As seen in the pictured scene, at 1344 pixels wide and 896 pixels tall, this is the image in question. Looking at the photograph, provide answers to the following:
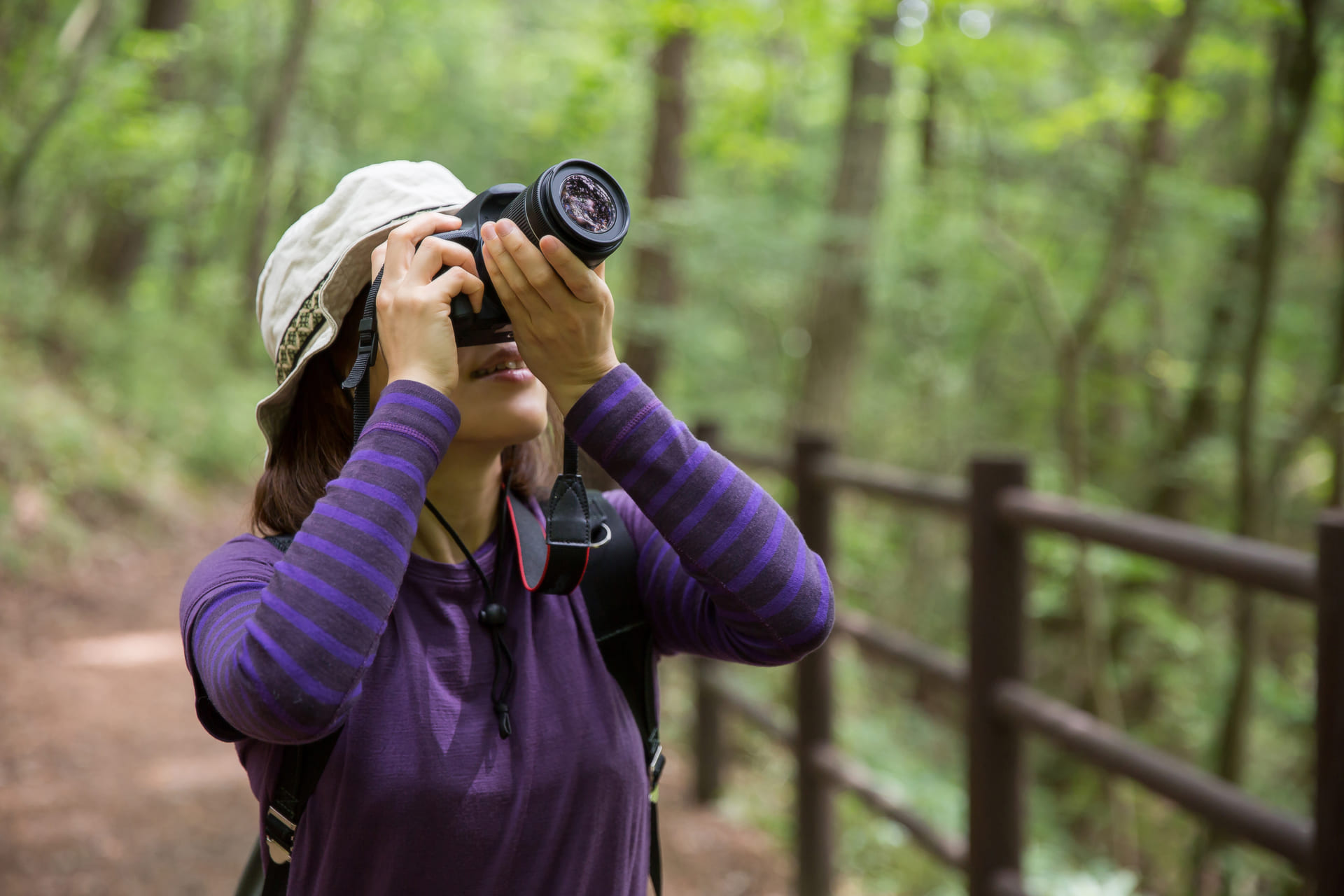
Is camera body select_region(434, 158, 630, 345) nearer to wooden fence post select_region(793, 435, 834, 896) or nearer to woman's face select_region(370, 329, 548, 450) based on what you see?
woman's face select_region(370, 329, 548, 450)

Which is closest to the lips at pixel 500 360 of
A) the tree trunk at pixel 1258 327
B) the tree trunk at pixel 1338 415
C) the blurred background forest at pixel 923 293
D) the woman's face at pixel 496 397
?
the woman's face at pixel 496 397

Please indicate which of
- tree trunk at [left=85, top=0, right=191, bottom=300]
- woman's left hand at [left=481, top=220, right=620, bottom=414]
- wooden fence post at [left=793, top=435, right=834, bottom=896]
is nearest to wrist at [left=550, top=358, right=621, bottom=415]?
woman's left hand at [left=481, top=220, right=620, bottom=414]

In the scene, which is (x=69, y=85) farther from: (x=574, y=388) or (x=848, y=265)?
(x=574, y=388)

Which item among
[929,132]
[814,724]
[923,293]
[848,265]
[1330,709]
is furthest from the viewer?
[923,293]

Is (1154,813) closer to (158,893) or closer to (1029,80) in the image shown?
(1029,80)

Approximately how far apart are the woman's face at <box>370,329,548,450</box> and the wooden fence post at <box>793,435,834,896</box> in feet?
8.39

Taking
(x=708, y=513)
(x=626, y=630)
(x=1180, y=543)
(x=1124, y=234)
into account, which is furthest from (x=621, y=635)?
(x=1124, y=234)

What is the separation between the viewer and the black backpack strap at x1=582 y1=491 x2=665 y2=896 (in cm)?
139

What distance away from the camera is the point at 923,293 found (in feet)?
29.0

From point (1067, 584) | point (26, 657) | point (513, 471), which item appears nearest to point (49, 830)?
point (26, 657)

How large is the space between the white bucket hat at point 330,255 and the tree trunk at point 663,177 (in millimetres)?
Result: 5042

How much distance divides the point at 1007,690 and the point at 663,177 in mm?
4667

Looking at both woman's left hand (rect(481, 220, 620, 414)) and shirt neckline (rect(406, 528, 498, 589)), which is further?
shirt neckline (rect(406, 528, 498, 589))

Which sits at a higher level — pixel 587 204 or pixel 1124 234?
pixel 1124 234
